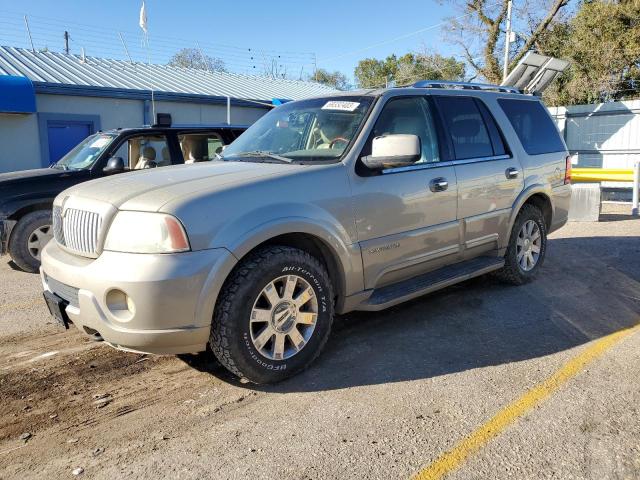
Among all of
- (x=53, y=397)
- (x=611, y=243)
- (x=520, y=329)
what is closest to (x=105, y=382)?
(x=53, y=397)

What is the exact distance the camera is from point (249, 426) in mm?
3064

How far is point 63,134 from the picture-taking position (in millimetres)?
14172

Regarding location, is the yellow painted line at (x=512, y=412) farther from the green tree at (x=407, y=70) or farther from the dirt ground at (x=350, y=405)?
the green tree at (x=407, y=70)

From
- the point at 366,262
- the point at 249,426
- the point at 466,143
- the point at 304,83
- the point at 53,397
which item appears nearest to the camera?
the point at 249,426

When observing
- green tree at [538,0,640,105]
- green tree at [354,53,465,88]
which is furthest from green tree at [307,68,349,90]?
green tree at [538,0,640,105]

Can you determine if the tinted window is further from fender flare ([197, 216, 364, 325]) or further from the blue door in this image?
the blue door

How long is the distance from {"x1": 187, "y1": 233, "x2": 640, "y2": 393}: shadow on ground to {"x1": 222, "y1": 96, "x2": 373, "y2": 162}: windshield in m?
1.50

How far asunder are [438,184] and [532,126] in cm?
211

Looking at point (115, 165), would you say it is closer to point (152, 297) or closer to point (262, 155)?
point (262, 155)

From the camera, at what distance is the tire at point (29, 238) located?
6.80 m

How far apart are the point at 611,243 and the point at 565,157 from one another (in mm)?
2749

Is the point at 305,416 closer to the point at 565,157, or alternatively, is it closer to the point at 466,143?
the point at 466,143

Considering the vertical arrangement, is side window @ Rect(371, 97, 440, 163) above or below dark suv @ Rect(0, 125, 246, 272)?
above

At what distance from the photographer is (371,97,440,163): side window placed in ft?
14.2
